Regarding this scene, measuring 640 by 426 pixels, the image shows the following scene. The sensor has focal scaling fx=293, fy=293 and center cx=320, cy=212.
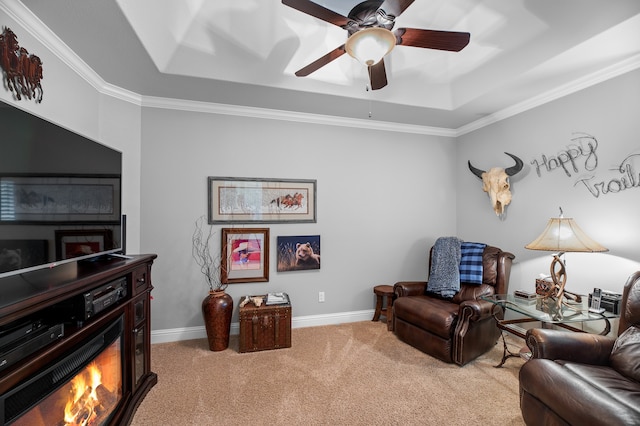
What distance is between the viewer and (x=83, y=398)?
4.81 ft

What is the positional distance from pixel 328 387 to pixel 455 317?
128 cm

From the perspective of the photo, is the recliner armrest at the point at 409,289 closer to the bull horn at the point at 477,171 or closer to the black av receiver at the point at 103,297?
the bull horn at the point at 477,171

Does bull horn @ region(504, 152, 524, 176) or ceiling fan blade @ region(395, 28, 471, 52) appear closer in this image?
ceiling fan blade @ region(395, 28, 471, 52)

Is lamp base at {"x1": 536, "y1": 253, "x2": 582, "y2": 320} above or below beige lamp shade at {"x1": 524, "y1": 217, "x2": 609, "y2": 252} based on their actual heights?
below

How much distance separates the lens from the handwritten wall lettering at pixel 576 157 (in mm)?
2570

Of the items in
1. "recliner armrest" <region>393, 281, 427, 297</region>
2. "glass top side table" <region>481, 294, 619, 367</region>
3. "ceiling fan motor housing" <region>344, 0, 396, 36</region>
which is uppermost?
"ceiling fan motor housing" <region>344, 0, 396, 36</region>

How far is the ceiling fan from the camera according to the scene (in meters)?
1.51

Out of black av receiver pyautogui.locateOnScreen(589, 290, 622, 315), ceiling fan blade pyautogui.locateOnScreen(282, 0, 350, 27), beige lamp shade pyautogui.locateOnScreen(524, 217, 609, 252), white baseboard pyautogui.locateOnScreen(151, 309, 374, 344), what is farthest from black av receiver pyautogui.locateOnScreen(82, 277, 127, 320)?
black av receiver pyautogui.locateOnScreen(589, 290, 622, 315)

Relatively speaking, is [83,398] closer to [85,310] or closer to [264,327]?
[85,310]

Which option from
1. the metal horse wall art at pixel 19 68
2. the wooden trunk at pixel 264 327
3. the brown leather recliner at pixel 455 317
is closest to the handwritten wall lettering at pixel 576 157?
the brown leather recliner at pixel 455 317

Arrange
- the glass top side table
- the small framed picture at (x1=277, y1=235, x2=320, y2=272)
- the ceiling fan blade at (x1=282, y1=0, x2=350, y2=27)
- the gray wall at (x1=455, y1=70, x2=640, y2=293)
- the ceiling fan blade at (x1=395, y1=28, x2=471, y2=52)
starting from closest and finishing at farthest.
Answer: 1. the ceiling fan blade at (x1=282, y1=0, x2=350, y2=27)
2. the ceiling fan blade at (x1=395, y1=28, x2=471, y2=52)
3. the glass top side table
4. the gray wall at (x1=455, y1=70, x2=640, y2=293)
5. the small framed picture at (x1=277, y1=235, x2=320, y2=272)

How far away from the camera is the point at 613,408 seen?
1.31m

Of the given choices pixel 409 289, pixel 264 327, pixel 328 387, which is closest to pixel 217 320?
pixel 264 327

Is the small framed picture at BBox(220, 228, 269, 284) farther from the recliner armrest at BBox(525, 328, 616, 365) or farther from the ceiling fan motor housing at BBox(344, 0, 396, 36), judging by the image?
the recliner armrest at BBox(525, 328, 616, 365)
